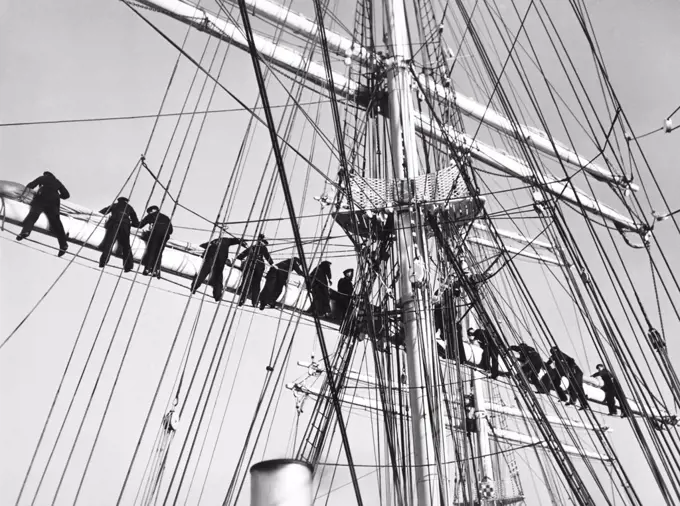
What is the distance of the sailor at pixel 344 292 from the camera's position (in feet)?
29.7

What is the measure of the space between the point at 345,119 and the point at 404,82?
93 cm

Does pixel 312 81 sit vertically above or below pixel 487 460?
above

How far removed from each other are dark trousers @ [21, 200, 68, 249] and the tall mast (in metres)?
3.62

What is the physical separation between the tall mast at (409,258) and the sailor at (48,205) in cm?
363

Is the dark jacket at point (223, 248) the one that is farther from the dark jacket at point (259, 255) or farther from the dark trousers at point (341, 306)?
the dark trousers at point (341, 306)

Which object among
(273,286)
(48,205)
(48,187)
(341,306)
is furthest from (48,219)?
(341,306)

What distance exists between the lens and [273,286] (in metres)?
8.59

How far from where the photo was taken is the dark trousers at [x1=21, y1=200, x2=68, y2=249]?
7273mm

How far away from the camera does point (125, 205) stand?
775 cm

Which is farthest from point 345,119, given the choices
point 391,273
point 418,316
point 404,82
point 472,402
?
point 472,402

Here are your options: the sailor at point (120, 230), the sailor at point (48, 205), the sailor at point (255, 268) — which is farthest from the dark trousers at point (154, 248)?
the sailor at point (255, 268)

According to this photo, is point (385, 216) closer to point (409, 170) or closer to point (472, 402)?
point (409, 170)

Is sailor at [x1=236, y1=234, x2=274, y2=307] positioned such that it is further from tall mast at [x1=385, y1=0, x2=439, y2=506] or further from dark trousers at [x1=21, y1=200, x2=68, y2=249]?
dark trousers at [x1=21, y1=200, x2=68, y2=249]

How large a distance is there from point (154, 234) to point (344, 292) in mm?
2550
